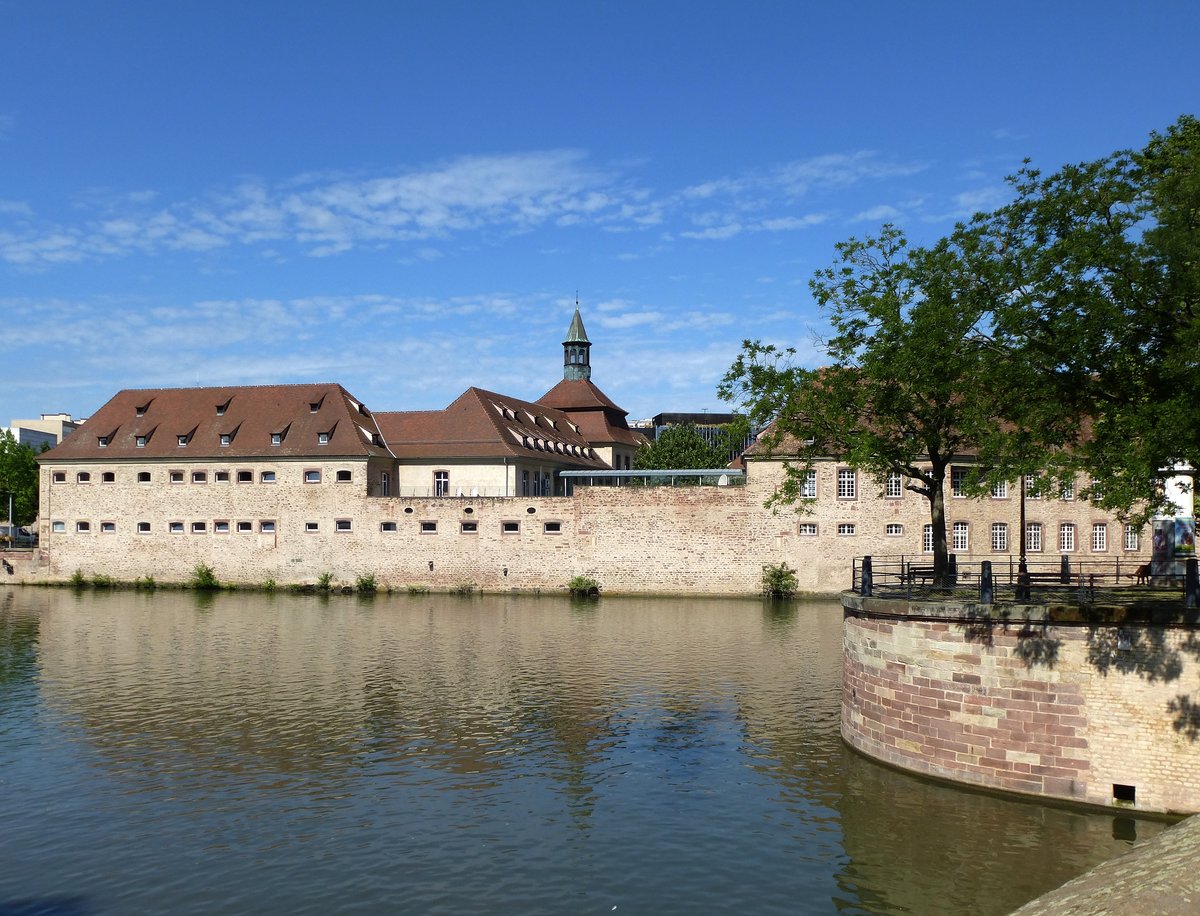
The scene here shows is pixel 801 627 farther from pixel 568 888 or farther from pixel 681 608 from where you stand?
pixel 568 888

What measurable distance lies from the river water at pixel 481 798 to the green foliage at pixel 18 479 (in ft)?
184

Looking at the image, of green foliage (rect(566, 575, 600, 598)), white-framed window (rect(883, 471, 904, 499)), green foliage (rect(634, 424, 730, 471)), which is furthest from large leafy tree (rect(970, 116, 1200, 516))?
green foliage (rect(634, 424, 730, 471))

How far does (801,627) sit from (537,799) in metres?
22.4

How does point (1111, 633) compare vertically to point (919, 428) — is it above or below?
below

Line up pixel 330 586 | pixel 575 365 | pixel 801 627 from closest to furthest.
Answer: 1. pixel 801 627
2. pixel 330 586
3. pixel 575 365

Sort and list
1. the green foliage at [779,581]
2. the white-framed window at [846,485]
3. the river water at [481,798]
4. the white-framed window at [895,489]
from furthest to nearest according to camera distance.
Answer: the green foliage at [779,581]
the white-framed window at [846,485]
the white-framed window at [895,489]
the river water at [481,798]

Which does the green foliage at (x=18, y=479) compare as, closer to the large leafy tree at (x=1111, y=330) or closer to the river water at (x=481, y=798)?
the river water at (x=481, y=798)

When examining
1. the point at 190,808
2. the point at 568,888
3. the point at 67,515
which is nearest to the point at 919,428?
the point at 568,888

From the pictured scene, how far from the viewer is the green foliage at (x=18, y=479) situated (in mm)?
80188

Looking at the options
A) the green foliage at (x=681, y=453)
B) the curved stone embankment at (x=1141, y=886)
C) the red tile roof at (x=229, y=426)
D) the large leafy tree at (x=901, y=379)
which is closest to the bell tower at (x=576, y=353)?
the green foliage at (x=681, y=453)

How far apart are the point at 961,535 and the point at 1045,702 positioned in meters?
32.0

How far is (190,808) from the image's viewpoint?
672 inches

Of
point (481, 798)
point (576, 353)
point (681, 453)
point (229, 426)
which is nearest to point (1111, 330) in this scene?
point (481, 798)

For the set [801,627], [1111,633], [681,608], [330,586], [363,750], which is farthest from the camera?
[330,586]
